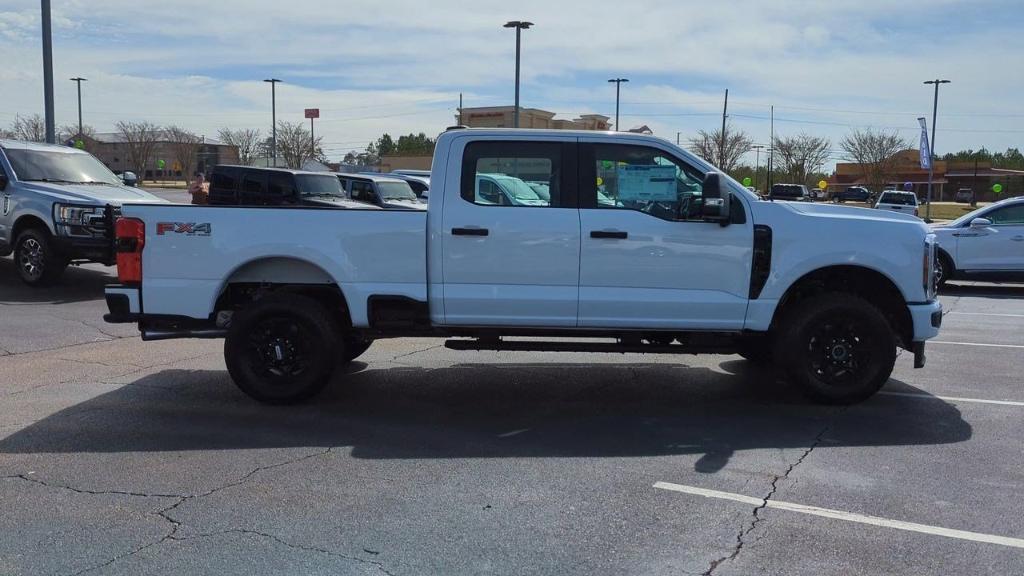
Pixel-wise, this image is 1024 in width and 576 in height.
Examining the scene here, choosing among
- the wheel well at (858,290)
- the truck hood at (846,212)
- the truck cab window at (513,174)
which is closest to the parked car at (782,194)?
the truck hood at (846,212)

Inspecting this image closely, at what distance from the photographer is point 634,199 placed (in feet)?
21.7

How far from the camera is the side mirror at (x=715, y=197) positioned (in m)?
6.21

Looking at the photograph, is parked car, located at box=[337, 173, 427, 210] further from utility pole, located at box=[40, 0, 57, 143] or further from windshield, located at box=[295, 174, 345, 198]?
utility pole, located at box=[40, 0, 57, 143]

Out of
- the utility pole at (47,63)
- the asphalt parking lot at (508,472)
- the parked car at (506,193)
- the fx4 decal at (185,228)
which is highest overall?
the utility pole at (47,63)

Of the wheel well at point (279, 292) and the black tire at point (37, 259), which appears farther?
the black tire at point (37, 259)

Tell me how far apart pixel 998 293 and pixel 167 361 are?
14.1 metres

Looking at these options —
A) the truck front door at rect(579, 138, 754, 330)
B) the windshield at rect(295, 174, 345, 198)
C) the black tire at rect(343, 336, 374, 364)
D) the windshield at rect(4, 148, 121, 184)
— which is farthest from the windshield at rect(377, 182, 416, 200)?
the truck front door at rect(579, 138, 754, 330)

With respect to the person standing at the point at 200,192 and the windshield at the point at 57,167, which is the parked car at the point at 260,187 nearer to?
the windshield at the point at 57,167

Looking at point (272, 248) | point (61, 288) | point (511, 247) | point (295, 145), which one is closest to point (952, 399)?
point (511, 247)

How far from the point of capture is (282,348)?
22.2 ft

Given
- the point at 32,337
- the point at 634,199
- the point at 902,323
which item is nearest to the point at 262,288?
the point at 634,199

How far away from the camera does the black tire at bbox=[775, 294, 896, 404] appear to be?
6598mm

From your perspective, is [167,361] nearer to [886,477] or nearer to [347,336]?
[347,336]

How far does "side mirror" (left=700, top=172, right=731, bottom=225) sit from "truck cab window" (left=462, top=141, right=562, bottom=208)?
1.10 meters
